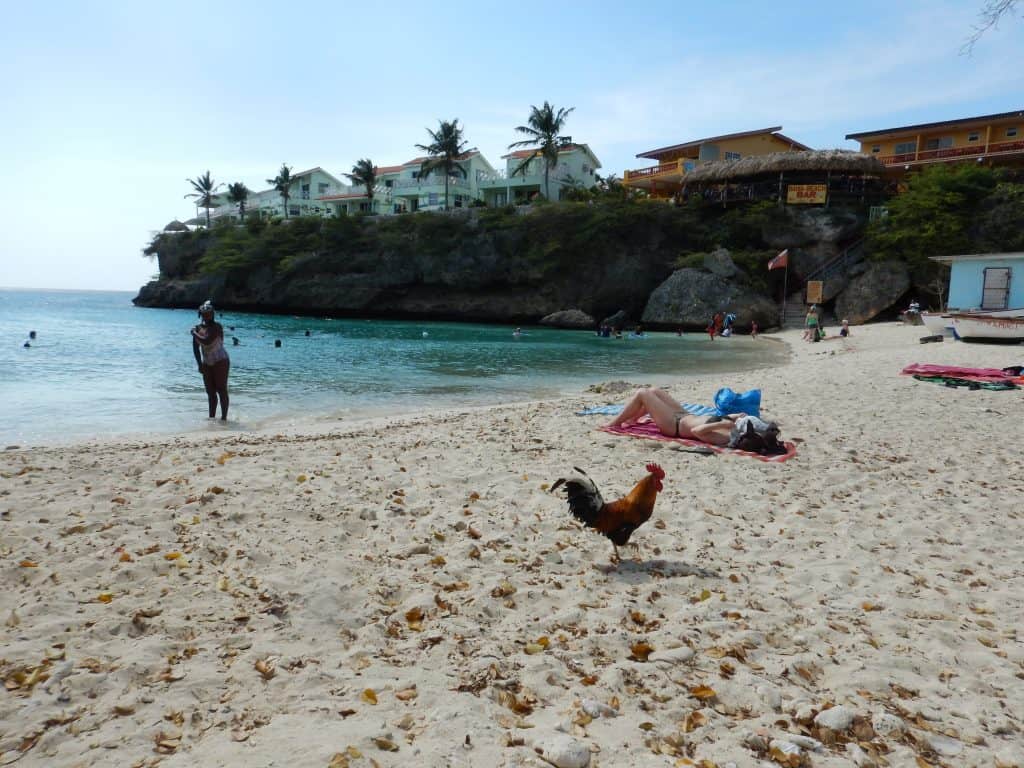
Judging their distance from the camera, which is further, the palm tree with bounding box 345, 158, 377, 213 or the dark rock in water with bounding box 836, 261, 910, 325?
the palm tree with bounding box 345, 158, 377, 213

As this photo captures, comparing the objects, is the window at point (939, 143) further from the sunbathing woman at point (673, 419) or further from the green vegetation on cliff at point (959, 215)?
the sunbathing woman at point (673, 419)

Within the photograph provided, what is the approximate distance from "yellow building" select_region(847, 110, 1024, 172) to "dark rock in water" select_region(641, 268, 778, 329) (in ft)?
47.7

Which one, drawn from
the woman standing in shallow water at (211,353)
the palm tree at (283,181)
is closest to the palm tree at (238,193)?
the palm tree at (283,181)

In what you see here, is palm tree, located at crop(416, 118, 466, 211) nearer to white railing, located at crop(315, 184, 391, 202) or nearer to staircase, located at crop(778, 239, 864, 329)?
white railing, located at crop(315, 184, 391, 202)

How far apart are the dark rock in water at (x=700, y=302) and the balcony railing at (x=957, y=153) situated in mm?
14317

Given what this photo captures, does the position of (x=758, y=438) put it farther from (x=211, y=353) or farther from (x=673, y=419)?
(x=211, y=353)

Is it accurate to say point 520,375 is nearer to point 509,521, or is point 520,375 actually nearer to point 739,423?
point 739,423

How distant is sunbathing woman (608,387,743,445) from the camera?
7195mm

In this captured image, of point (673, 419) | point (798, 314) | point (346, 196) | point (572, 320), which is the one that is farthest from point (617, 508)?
point (346, 196)

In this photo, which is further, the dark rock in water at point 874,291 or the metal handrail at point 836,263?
the metal handrail at point 836,263

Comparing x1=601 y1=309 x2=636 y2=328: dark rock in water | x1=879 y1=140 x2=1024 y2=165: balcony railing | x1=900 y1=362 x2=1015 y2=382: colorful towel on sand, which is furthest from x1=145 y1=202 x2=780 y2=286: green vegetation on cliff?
x1=900 y1=362 x2=1015 y2=382: colorful towel on sand

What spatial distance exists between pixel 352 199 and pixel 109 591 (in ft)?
237

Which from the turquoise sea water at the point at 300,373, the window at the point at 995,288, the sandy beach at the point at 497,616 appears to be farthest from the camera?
the window at the point at 995,288

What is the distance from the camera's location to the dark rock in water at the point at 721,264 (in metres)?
40.5
